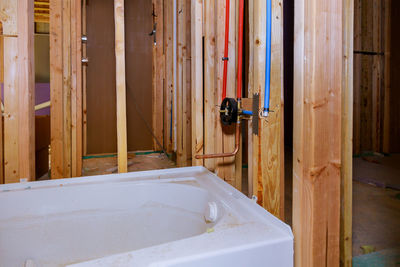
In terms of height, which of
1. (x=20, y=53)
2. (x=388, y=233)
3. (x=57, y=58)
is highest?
(x=57, y=58)

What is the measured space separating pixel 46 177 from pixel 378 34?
4520mm

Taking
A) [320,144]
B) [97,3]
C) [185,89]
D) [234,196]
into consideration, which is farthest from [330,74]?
[97,3]

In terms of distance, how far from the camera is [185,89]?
2652 millimetres

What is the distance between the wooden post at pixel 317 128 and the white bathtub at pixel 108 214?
13 centimetres

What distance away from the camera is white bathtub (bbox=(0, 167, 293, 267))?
117 cm

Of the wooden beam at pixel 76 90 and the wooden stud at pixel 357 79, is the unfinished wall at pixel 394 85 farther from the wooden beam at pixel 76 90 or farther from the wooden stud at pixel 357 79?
the wooden beam at pixel 76 90

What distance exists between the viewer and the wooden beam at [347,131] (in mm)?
1068

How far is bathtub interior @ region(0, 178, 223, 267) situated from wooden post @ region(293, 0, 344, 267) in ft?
1.30

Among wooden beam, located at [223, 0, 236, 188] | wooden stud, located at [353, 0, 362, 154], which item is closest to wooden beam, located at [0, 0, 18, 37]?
wooden beam, located at [223, 0, 236, 188]

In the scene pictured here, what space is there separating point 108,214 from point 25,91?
857mm

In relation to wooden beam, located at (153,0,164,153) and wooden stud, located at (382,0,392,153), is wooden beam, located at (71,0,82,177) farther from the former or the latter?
wooden stud, located at (382,0,392,153)

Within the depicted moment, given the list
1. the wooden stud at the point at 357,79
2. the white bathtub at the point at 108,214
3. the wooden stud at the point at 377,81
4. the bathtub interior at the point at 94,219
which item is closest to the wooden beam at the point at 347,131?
the white bathtub at the point at 108,214

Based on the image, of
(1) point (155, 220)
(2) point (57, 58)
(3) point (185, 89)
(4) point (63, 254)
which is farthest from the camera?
(3) point (185, 89)

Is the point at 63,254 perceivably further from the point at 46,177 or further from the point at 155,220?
the point at 46,177
